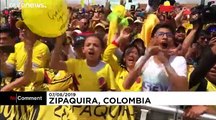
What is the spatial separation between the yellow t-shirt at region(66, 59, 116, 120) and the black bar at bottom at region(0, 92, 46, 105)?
0.24 meters

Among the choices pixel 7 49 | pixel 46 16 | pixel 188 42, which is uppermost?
pixel 46 16

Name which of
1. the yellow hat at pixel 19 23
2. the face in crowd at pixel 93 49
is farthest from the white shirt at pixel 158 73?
the yellow hat at pixel 19 23

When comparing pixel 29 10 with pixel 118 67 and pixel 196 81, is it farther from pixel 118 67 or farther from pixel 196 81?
pixel 196 81

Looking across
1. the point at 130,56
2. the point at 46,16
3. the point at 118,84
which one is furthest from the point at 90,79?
the point at 46,16

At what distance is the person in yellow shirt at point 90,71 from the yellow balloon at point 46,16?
0.17 meters

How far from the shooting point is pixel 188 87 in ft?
15.1

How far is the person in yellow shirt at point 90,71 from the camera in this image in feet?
15.0

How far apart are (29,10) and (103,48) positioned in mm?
588

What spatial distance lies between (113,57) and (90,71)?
19 cm

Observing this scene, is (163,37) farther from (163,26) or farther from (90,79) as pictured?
(90,79)

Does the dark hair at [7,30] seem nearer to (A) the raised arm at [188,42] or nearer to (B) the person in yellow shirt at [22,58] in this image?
(B) the person in yellow shirt at [22,58]

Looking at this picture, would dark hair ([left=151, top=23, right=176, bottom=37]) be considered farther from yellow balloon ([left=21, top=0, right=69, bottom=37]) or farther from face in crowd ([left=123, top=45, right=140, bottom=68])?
yellow balloon ([left=21, top=0, right=69, bottom=37])

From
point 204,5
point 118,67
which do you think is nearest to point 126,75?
point 118,67

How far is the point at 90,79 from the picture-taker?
463 centimetres
